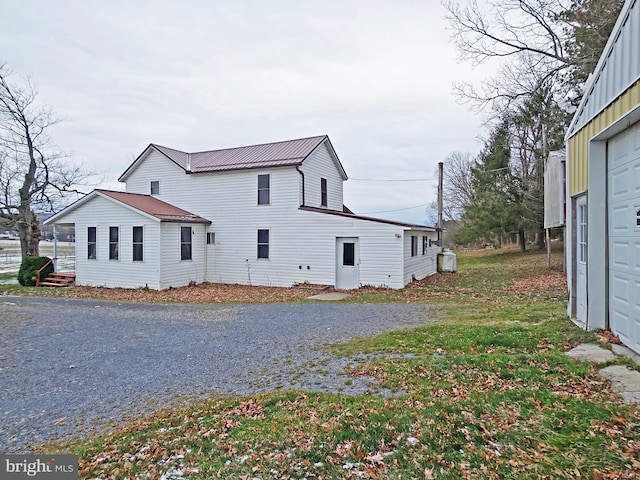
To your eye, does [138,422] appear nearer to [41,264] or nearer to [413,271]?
[413,271]

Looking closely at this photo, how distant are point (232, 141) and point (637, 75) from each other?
28189 millimetres

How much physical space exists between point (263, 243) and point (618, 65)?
1354cm

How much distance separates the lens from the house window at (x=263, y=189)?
55.1ft

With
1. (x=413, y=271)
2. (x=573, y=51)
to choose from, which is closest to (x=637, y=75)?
(x=413, y=271)

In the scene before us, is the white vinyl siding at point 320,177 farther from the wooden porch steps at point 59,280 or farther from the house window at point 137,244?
the wooden porch steps at point 59,280

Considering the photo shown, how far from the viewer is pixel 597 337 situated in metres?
5.71

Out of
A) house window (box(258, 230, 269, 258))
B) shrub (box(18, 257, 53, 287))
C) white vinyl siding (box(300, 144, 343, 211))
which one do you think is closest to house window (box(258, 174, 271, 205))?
house window (box(258, 230, 269, 258))

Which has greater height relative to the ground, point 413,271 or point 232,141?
point 232,141

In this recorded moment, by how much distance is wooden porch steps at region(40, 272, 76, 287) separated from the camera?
17766 mm

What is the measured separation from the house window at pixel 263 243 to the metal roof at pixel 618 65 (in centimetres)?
1249

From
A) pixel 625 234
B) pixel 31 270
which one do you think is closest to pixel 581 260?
pixel 625 234

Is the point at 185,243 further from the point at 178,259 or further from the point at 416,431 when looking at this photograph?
the point at 416,431

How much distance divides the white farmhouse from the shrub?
2.35 m

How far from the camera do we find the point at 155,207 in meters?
17.1
